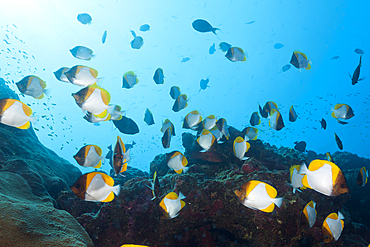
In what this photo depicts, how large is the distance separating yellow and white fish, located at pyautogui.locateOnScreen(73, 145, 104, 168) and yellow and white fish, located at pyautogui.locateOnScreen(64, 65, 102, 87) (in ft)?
4.54

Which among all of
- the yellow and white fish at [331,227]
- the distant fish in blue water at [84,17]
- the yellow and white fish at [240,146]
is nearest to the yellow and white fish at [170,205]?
the yellow and white fish at [240,146]

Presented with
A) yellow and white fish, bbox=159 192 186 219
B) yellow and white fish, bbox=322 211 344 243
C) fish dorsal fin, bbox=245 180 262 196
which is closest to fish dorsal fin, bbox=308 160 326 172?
fish dorsal fin, bbox=245 180 262 196

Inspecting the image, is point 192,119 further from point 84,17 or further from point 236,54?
point 84,17

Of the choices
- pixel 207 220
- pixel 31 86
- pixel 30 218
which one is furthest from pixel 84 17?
pixel 207 220

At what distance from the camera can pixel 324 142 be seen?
6719 cm

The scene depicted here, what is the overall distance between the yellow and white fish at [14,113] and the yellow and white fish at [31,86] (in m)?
0.96

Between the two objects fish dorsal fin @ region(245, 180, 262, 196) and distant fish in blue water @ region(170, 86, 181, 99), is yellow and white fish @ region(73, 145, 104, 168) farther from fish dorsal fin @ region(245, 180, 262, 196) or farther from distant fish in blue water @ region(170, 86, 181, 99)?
distant fish in blue water @ region(170, 86, 181, 99)

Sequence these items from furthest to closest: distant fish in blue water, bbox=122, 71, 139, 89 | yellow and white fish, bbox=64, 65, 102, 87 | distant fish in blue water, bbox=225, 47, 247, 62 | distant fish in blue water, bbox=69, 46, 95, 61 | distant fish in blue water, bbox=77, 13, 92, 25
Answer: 1. distant fish in blue water, bbox=77, 13, 92, 25
2. distant fish in blue water, bbox=122, 71, 139, 89
3. distant fish in blue water, bbox=225, 47, 247, 62
4. distant fish in blue water, bbox=69, 46, 95, 61
5. yellow and white fish, bbox=64, 65, 102, 87

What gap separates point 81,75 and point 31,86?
1255 millimetres

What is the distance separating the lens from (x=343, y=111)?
14.5 ft

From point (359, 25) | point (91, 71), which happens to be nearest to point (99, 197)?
point (91, 71)

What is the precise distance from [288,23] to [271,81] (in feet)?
52.8

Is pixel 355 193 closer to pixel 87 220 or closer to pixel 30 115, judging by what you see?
pixel 87 220

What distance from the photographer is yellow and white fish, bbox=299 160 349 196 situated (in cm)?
165
